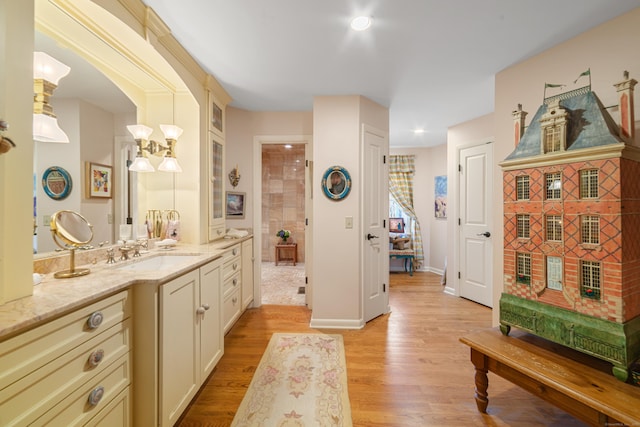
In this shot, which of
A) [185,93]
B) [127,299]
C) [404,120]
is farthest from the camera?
[404,120]

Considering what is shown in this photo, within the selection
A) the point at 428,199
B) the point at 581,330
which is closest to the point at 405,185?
the point at 428,199

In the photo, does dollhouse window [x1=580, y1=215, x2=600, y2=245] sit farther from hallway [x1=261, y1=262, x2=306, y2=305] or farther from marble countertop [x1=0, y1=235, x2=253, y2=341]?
hallway [x1=261, y1=262, x2=306, y2=305]

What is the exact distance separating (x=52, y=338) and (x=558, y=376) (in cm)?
212

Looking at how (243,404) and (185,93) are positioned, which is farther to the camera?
(185,93)

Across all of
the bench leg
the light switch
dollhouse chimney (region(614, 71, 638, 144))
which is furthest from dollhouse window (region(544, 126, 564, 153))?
the light switch

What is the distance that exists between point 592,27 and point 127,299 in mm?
3294

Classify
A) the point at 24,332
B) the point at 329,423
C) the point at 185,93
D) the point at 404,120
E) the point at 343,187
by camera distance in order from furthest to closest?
the point at 404,120, the point at 343,187, the point at 185,93, the point at 329,423, the point at 24,332

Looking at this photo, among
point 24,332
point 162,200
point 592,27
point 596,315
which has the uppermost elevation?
point 592,27

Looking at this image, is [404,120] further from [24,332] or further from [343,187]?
[24,332]

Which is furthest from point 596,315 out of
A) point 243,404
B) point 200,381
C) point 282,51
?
point 282,51

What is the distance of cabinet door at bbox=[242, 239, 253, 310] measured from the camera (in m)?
3.10

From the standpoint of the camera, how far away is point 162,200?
245 cm

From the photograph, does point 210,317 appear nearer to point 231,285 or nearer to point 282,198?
point 231,285

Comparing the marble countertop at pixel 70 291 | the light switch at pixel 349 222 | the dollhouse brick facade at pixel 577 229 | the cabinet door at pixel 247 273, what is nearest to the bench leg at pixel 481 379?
the dollhouse brick facade at pixel 577 229
